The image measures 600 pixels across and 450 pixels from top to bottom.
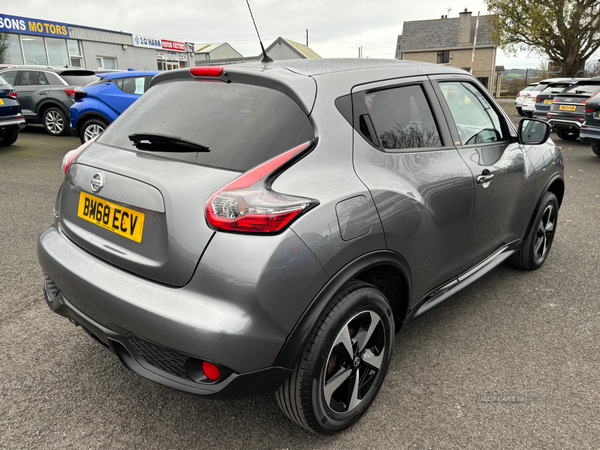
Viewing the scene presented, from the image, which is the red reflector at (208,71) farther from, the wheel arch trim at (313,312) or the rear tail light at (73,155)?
the wheel arch trim at (313,312)

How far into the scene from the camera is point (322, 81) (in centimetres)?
215

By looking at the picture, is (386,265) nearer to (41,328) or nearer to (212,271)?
(212,271)

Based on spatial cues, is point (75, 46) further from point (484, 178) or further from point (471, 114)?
point (484, 178)

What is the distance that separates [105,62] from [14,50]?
19.0 ft

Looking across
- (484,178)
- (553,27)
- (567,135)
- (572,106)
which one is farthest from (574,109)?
(553,27)

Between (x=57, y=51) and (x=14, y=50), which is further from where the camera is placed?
(x=57, y=51)

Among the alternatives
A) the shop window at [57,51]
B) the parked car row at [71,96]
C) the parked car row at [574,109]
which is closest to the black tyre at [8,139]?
the parked car row at [71,96]

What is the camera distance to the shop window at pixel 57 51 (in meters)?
24.6

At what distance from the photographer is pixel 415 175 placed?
2.37 meters

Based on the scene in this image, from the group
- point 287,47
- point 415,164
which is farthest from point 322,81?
point 287,47

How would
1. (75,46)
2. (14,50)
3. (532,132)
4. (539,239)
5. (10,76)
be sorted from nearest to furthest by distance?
(532,132)
(539,239)
(10,76)
(14,50)
(75,46)

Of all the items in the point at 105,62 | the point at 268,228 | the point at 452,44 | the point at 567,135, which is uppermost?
the point at 452,44

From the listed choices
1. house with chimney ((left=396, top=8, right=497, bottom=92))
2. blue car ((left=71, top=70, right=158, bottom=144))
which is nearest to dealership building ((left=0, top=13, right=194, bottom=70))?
blue car ((left=71, top=70, right=158, bottom=144))

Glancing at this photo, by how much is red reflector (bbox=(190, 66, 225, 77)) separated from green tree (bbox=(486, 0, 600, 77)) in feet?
89.1
